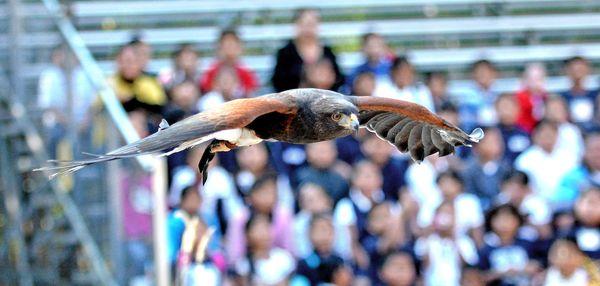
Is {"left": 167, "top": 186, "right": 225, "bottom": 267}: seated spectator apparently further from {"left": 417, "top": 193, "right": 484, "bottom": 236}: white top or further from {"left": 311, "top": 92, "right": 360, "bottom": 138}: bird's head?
{"left": 311, "top": 92, "right": 360, "bottom": 138}: bird's head

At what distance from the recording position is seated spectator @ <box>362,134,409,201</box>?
1052 centimetres

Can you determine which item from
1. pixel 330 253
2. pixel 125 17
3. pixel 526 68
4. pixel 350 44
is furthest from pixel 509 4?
pixel 330 253

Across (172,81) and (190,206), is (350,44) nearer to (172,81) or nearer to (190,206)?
(172,81)

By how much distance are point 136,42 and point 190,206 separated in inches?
67.1

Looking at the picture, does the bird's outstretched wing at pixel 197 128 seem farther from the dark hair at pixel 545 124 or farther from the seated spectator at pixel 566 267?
the dark hair at pixel 545 124

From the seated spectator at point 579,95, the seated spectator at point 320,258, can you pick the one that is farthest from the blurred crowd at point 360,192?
the seated spectator at point 579,95

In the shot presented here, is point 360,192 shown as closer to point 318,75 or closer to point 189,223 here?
point 318,75

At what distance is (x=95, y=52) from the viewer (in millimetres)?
12164

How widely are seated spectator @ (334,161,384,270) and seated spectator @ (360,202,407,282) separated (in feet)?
0.13

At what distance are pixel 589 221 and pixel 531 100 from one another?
163 cm

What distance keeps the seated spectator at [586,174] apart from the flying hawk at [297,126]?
11.4ft

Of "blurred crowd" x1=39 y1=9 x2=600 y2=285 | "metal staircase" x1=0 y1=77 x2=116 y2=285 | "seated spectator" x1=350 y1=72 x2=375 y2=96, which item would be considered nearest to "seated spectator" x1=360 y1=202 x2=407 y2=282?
"blurred crowd" x1=39 y1=9 x2=600 y2=285

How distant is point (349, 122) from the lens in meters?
6.70

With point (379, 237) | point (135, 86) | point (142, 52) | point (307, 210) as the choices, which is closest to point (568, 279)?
point (379, 237)
